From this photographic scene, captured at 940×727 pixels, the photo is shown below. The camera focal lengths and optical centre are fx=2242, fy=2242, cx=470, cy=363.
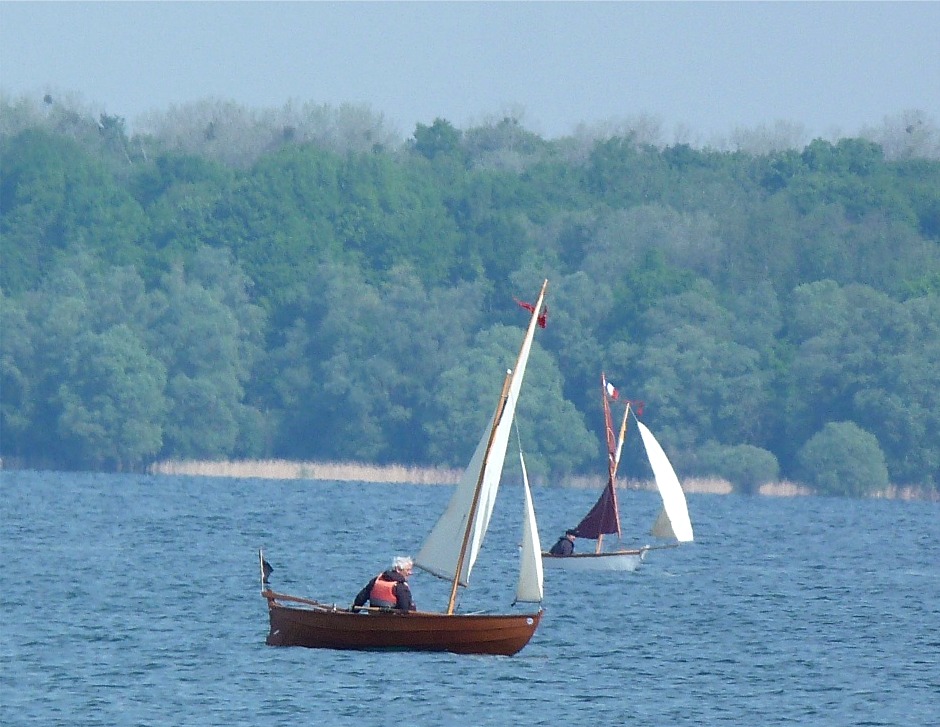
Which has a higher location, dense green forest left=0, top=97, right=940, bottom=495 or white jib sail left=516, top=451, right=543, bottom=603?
dense green forest left=0, top=97, right=940, bottom=495

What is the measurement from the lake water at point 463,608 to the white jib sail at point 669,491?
1.26 metres

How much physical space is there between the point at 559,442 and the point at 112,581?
67983 millimetres

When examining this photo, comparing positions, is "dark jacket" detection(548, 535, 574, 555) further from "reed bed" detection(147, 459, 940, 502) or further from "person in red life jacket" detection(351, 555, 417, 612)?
"reed bed" detection(147, 459, 940, 502)

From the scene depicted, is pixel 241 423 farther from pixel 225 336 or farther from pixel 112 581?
pixel 112 581

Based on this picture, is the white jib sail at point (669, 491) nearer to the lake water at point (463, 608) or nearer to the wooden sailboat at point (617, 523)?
the wooden sailboat at point (617, 523)

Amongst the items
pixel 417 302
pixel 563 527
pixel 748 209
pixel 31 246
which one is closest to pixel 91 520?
pixel 563 527

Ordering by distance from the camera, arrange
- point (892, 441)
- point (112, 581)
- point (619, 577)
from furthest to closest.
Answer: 1. point (892, 441)
2. point (619, 577)
3. point (112, 581)

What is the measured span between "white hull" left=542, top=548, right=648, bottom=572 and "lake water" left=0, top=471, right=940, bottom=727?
0.38 metres

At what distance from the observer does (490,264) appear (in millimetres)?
145000

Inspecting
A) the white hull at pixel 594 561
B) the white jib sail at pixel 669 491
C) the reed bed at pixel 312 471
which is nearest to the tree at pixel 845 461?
the reed bed at pixel 312 471

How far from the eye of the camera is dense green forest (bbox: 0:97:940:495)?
122125 millimetres

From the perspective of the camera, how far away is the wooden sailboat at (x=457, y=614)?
40750 millimetres

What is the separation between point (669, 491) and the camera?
216 ft

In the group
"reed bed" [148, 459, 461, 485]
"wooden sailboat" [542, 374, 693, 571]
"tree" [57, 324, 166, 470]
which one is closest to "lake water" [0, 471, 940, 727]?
"wooden sailboat" [542, 374, 693, 571]
